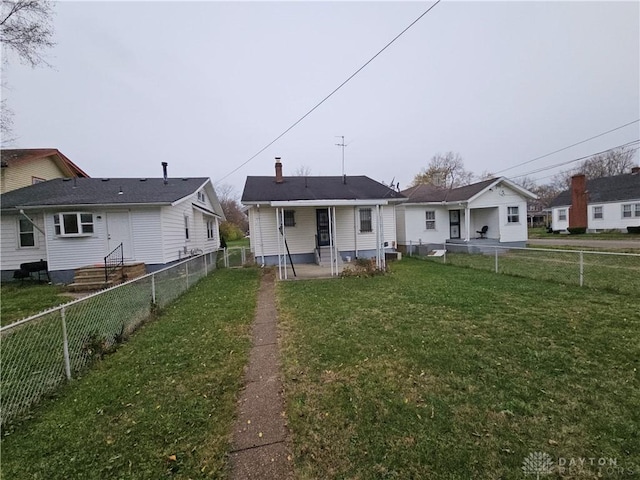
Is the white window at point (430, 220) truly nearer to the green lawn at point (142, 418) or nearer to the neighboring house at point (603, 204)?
the green lawn at point (142, 418)

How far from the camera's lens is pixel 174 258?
13.0m

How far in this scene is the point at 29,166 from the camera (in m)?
15.1

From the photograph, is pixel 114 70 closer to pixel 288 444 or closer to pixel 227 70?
pixel 227 70

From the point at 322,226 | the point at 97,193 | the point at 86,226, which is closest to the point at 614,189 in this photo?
the point at 322,226

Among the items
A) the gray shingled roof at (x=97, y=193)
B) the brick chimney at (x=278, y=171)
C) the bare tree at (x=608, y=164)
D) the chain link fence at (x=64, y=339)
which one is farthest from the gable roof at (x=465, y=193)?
the bare tree at (x=608, y=164)

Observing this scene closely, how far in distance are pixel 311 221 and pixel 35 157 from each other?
49.4 ft

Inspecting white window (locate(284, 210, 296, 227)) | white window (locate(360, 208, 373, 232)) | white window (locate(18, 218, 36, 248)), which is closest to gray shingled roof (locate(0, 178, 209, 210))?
white window (locate(18, 218, 36, 248))

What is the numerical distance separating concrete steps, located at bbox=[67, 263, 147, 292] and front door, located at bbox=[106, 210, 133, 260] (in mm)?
917

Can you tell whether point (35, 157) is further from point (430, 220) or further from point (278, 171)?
point (430, 220)

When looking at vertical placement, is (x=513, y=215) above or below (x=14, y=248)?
above

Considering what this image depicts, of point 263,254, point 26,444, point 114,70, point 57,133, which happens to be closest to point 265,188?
point 263,254

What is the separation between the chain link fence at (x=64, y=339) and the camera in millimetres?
3168

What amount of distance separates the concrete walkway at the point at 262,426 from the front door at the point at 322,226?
391 inches

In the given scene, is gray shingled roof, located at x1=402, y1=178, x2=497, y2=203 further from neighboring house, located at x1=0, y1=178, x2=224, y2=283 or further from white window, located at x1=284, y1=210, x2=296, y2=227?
neighboring house, located at x1=0, y1=178, x2=224, y2=283
